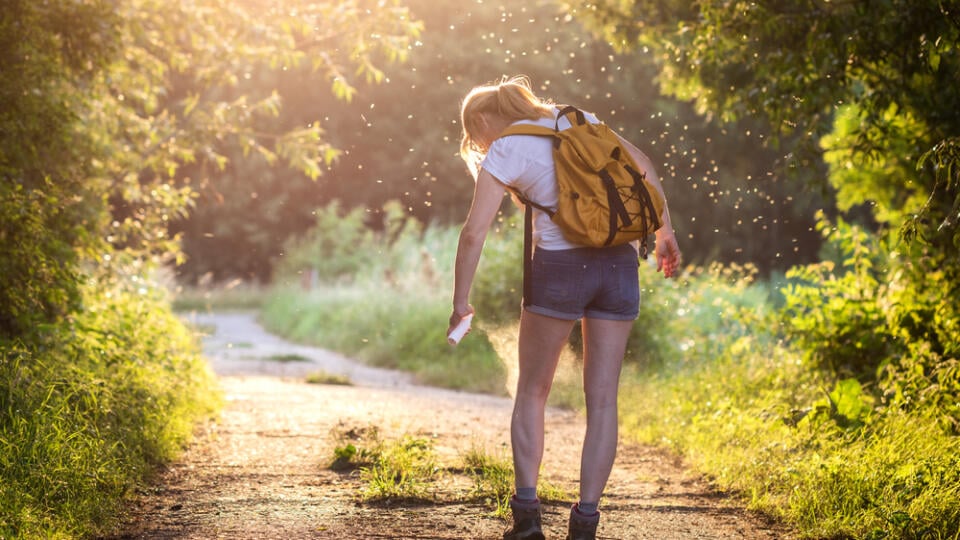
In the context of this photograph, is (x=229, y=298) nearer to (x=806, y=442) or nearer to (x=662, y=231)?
(x=806, y=442)

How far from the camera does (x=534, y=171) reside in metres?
4.01

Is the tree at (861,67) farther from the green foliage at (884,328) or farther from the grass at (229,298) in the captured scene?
the grass at (229,298)

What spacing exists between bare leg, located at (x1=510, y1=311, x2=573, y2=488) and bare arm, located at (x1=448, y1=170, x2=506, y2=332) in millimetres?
301

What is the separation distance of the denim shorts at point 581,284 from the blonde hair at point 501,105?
54cm

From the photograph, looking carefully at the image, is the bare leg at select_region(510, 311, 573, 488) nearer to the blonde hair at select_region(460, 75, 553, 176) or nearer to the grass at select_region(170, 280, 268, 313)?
the blonde hair at select_region(460, 75, 553, 176)

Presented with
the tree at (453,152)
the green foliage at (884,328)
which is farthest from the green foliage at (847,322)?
the tree at (453,152)

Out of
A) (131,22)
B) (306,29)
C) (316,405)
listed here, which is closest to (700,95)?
(306,29)

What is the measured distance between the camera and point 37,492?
4273 millimetres

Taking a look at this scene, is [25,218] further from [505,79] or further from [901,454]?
[901,454]

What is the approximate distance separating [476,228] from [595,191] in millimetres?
464

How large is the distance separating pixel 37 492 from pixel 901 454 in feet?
12.4

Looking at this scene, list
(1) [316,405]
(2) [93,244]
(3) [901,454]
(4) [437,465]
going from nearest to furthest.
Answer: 1. (3) [901,454]
2. (4) [437,465]
3. (2) [93,244]
4. (1) [316,405]

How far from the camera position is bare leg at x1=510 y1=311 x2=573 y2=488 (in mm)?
4133

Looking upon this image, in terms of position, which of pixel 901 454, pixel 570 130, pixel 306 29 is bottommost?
pixel 901 454
